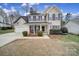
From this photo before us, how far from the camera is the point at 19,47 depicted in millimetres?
3900

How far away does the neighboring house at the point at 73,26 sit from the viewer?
3912 mm

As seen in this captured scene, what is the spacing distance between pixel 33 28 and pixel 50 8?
52 centimetres

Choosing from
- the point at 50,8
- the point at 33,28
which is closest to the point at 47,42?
the point at 33,28

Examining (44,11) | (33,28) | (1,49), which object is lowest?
(1,49)

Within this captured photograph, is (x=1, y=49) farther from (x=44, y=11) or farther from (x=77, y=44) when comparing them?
(x=77, y=44)

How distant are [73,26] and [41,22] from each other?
635 millimetres

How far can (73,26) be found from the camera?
3.93m

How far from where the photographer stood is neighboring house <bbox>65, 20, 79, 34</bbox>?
391 cm

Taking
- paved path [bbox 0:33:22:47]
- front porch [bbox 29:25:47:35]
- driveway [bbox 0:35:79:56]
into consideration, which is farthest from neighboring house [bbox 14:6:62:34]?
driveway [bbox 0:35:79:56]

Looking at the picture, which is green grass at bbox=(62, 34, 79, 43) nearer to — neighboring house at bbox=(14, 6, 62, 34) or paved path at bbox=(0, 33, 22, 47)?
neighboring house at bbox=(14, 6, 62, 34)

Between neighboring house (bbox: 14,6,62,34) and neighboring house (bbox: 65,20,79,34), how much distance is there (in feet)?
0.65

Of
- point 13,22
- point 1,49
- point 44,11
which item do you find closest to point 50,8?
point 44,11

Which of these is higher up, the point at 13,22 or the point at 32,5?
the point at 32,5

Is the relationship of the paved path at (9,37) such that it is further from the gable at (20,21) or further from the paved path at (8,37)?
the gable at (20,21)
